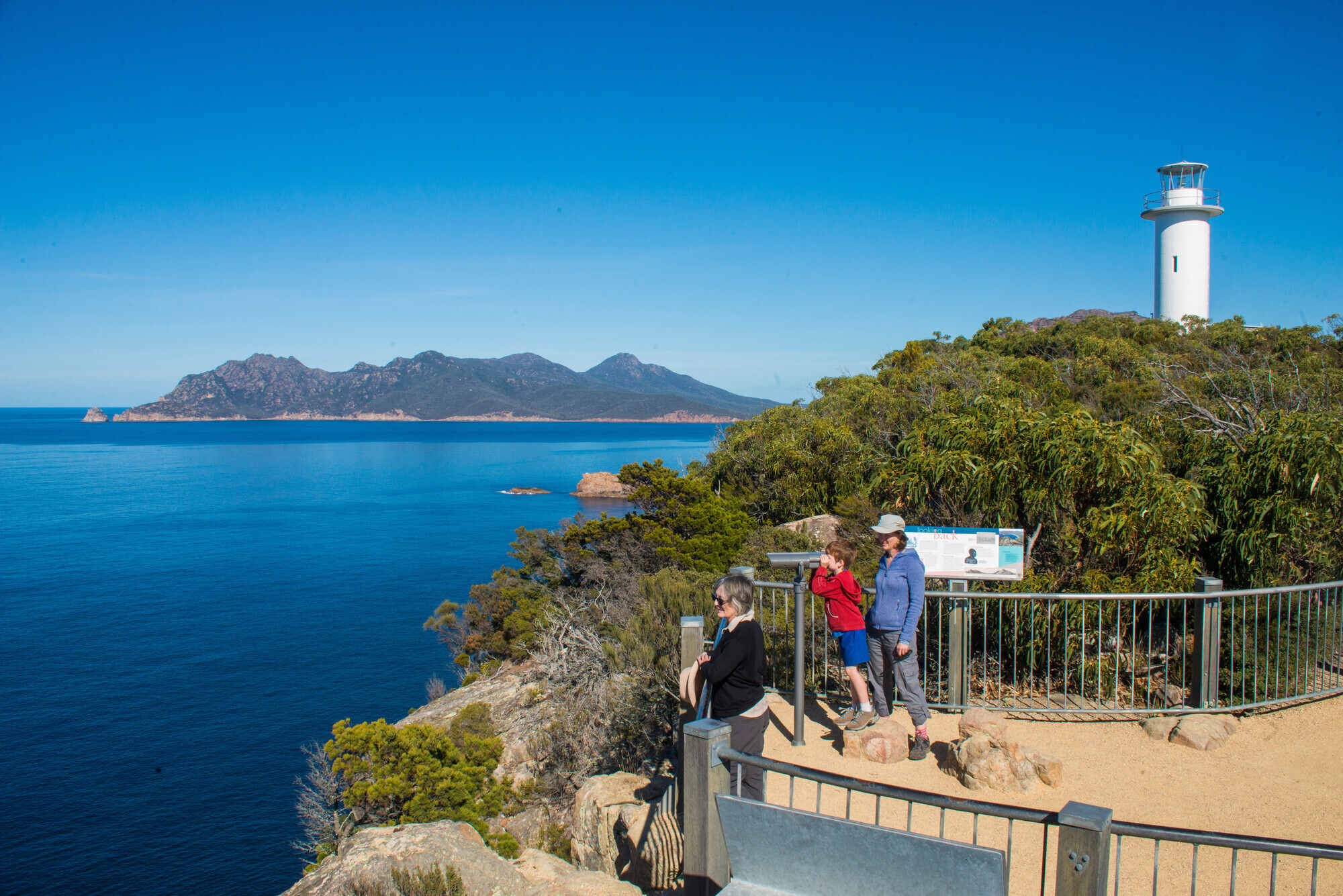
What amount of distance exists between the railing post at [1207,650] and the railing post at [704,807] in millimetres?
4863

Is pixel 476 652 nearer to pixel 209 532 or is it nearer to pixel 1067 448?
pixel 1067 448

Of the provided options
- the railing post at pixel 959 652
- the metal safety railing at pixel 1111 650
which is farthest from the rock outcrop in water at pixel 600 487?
the railing post at pixel 959 652

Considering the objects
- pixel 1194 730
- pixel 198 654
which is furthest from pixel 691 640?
pixel 198 654

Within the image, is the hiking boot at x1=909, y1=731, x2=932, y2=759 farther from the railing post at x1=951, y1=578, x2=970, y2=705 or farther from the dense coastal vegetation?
the dense coastal vegetation

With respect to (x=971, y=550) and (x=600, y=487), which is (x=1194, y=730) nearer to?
(x=971, y=550)

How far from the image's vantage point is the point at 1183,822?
4.91 m

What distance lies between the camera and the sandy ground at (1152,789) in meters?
4.34

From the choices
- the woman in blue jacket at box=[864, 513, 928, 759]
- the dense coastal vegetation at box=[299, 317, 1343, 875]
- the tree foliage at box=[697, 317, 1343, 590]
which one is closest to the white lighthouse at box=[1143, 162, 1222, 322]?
the dense coastal vegetation at box=[299, 317, 1343, 875]

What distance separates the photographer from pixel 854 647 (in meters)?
5.91

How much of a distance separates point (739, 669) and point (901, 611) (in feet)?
5.67

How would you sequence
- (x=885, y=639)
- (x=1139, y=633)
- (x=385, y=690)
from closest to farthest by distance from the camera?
(x=885, y=639), (x=1139, y=633), (x=385, y=690)

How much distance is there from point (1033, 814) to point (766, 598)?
8.03m

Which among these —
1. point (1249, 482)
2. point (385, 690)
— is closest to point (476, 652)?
point (385, 690)

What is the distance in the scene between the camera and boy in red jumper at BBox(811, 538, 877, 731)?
5.63m
